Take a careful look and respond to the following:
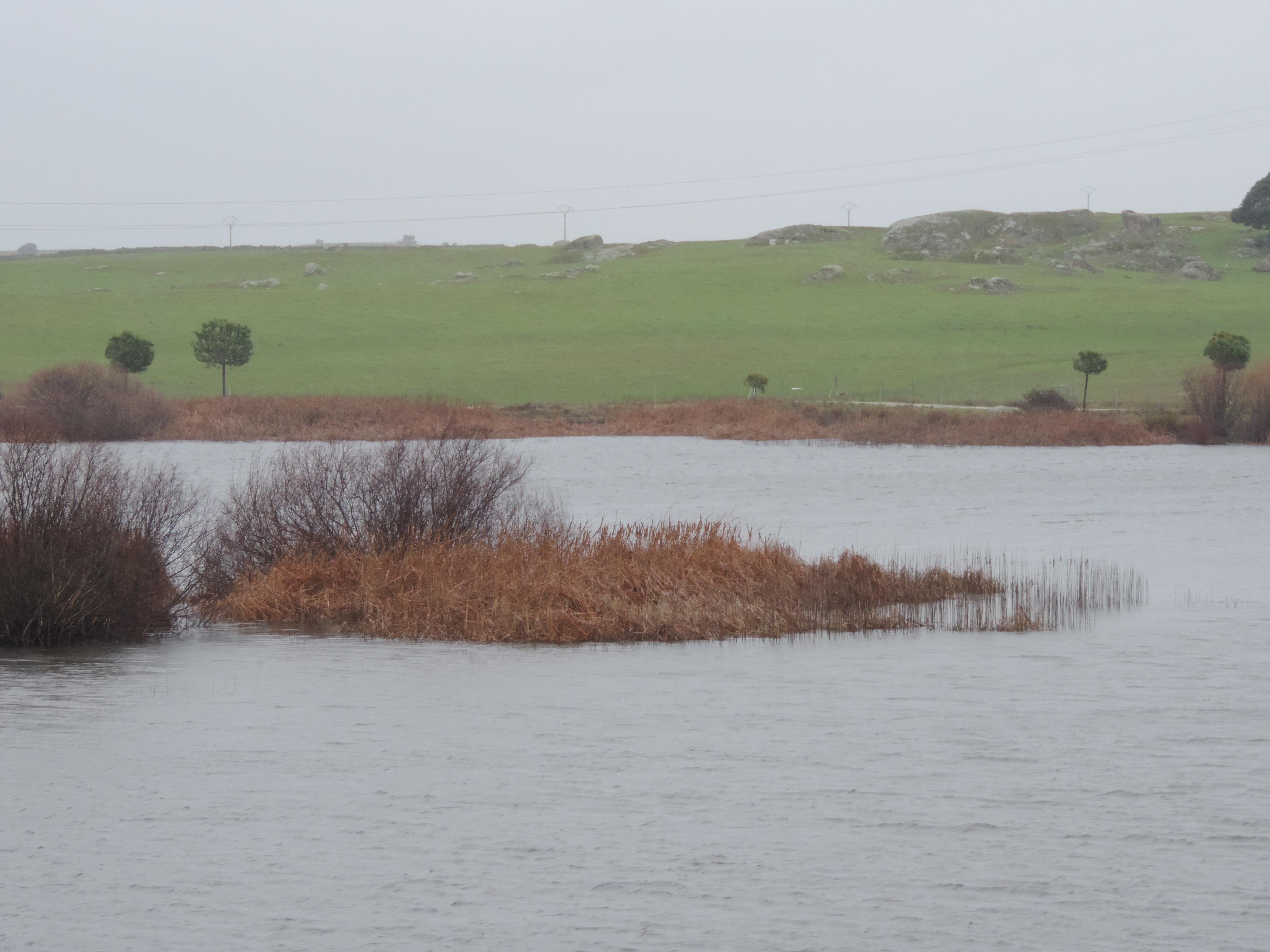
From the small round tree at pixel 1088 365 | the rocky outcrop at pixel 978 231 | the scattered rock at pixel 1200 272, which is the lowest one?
the small round tree at pixel 1088 365

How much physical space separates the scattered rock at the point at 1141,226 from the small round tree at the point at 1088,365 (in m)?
90.3

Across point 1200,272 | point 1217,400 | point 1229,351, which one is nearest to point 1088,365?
point 1229,351

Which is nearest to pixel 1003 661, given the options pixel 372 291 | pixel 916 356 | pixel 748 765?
pixel 748 765

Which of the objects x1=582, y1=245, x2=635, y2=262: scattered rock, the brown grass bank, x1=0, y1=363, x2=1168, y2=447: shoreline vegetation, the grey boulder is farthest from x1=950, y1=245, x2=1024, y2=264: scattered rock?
the brown grass bank

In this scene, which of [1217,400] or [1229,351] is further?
[1229,351]

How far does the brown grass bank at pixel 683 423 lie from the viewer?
65.6 metres

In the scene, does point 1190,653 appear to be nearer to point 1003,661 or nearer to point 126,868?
point 1003,661

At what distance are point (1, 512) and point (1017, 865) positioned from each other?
46.0 ft

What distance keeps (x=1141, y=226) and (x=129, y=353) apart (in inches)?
4818

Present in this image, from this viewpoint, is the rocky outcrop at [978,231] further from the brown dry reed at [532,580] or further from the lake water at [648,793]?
the lake water at [648,793]

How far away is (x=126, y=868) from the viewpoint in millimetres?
10250

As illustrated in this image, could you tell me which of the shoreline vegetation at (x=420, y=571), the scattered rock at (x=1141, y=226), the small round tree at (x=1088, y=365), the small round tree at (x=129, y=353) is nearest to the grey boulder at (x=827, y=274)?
the scattered rock at (x=1141, y=226)

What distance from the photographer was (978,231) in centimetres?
16650

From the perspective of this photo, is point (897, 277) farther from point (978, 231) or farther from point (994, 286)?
point (978, 231)
